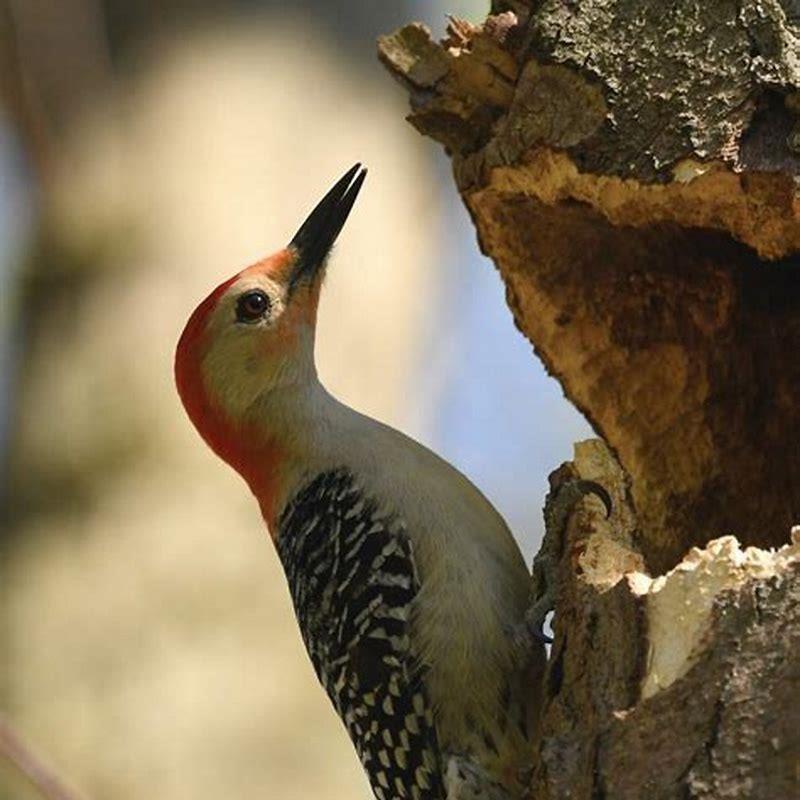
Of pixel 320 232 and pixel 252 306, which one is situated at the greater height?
pixel 320 232

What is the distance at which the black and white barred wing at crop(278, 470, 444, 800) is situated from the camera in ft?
13.2

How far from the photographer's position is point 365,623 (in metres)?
4.23

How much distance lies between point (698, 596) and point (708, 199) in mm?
1130

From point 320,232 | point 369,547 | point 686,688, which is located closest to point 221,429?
point 320,232

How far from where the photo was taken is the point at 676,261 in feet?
14.5

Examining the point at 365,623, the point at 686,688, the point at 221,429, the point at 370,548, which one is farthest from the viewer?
the point at 221,429

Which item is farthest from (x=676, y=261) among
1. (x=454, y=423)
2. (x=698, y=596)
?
(x=454, y=423)

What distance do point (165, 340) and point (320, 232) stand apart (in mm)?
779

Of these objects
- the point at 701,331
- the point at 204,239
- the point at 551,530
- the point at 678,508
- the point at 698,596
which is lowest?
the point at 698,596

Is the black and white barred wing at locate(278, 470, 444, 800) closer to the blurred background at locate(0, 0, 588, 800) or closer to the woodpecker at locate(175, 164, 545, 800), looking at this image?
the woodpecker at locate(175, 164, 545, 800)

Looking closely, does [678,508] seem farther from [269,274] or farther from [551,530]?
[269,274]

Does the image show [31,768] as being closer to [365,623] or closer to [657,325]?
[365,623]

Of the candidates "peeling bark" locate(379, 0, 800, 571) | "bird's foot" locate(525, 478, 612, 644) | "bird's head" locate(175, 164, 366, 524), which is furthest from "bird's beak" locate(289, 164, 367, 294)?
"bird's foot" locate(525, 478, 612, 644)

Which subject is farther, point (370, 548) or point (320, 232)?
point (320, 232)
